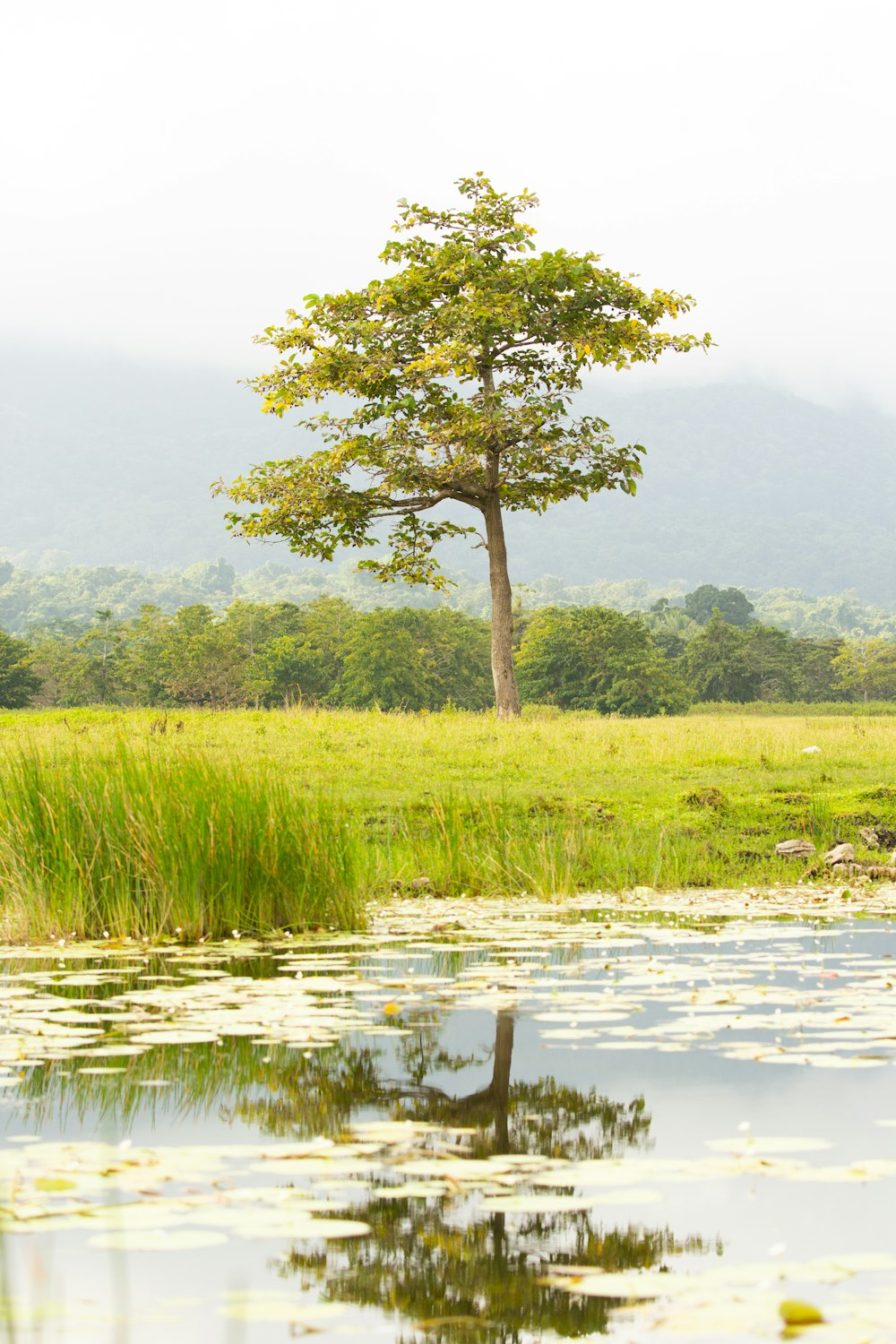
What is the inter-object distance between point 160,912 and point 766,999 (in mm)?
4149

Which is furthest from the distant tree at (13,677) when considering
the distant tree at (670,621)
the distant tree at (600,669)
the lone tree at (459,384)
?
the distant tree at (670,621)

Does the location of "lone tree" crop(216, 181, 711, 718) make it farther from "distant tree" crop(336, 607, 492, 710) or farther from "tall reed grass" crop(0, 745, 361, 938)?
"distant tree" crop(336, 607, 492, 710)

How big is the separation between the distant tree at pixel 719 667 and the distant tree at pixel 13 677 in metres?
42.8

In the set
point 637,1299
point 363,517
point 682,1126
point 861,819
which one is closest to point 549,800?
point 861,819

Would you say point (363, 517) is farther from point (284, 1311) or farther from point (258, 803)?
point (284, 1311)

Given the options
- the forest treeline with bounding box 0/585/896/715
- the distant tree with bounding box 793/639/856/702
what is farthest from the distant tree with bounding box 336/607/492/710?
the distant tree with bounding box 793/639/856/702

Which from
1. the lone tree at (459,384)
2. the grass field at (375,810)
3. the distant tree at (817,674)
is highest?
the lone tree at (459,384)

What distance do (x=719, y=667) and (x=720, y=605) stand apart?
64766 mm

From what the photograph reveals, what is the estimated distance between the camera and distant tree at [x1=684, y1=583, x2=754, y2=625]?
150 metres

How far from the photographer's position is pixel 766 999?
22.0 feet

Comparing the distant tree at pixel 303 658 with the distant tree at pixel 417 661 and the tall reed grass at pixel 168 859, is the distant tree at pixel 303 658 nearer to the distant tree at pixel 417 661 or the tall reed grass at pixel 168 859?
the distant tree at pixel 417 661

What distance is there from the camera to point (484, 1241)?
362 centimetres

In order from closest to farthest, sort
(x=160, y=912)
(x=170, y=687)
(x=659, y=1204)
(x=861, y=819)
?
(x=659, y=1204)
(x=160, y=912)
(x=861, y=819)
(x=170, y=687)

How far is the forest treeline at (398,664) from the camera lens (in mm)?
69000
